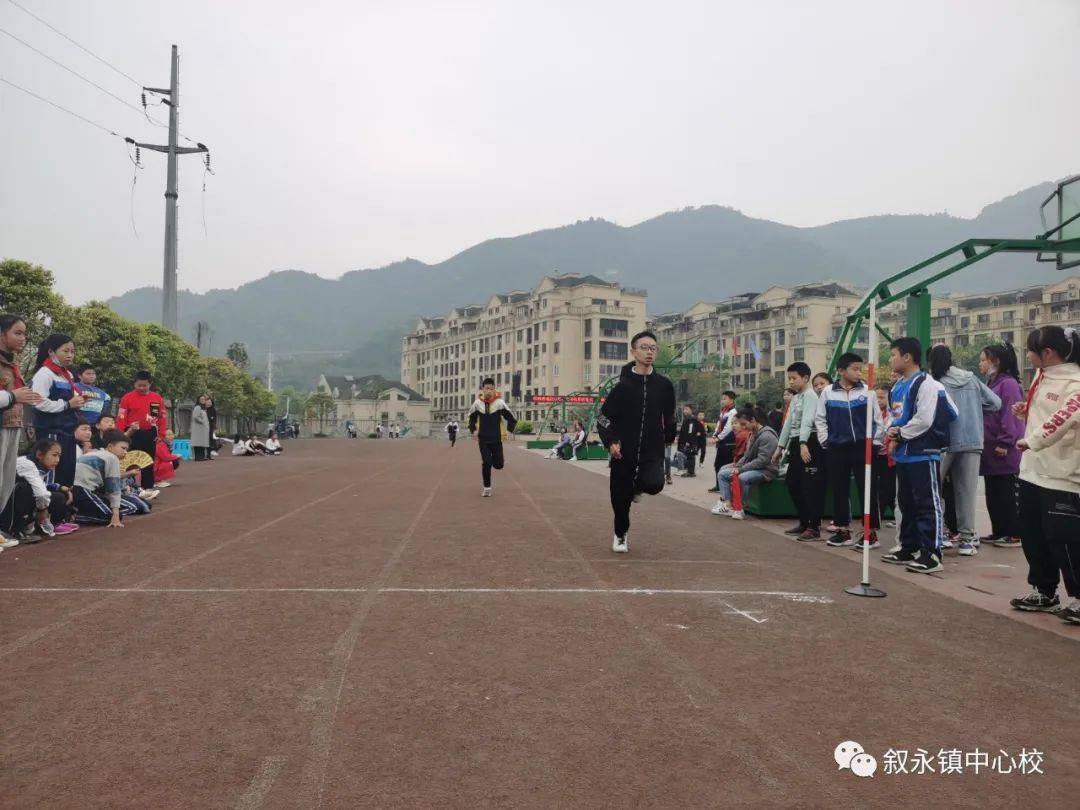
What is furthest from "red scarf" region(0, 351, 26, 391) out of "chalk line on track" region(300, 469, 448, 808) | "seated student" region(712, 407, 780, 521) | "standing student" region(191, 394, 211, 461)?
"standing student" region(191, 394, 211, 461)

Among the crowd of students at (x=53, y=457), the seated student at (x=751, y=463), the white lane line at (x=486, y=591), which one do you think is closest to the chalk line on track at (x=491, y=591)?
the white lane line at (x=486, y=591)

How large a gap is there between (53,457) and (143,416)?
15.1ft

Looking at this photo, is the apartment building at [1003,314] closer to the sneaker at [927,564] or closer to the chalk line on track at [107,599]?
the sneaker at [927,564]

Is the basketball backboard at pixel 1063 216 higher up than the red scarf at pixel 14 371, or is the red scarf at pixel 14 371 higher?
the basketball backboard at pixel 1063 216

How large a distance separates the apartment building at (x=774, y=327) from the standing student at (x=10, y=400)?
8231 centimetres

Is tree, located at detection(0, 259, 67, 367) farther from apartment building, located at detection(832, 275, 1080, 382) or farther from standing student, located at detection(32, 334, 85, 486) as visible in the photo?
apartment building, located at detection(832, 275, 1080, 382)

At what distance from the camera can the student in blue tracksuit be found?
695cm

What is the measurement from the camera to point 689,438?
20469 millimetres

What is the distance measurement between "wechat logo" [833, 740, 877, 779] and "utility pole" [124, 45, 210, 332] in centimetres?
2790

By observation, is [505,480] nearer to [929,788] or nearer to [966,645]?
[966,645]

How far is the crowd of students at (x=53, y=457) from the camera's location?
23.4 ft

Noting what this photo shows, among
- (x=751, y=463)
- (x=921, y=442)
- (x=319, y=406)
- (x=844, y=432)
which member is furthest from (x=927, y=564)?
(x=319, y=406)

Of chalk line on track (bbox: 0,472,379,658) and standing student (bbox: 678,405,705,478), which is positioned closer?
chalk line on track (bbox: 0,472,379,658)

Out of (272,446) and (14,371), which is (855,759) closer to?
(14,371)
